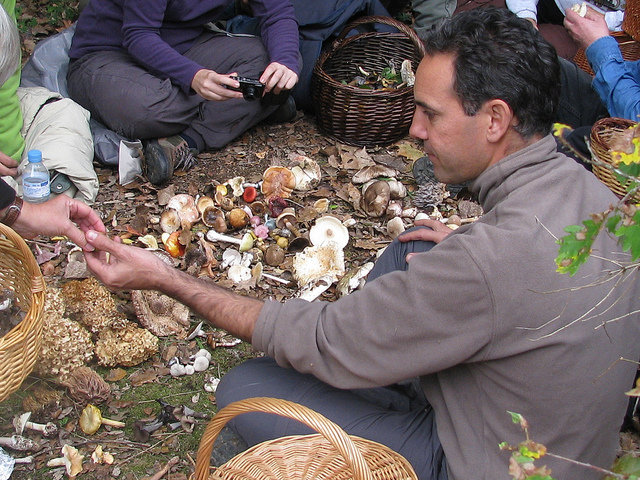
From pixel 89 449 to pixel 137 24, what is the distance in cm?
298

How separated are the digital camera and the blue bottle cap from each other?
4.72 feet

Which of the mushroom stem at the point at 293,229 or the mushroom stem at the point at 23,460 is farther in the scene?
the mushroom stem at the point at 293,229

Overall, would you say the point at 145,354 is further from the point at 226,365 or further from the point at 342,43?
the point at 342,43

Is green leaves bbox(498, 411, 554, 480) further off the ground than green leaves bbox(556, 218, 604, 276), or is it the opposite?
green leaves bbox(556, 218, 604, 276)

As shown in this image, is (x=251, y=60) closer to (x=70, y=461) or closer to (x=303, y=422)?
(x=70, y=461)

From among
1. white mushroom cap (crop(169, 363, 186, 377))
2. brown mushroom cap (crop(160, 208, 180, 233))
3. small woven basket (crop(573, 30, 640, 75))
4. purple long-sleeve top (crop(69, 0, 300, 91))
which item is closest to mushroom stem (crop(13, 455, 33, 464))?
white mushroom cap (crop(169, 363, 186, 377))

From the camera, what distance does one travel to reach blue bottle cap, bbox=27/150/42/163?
372 centimetres

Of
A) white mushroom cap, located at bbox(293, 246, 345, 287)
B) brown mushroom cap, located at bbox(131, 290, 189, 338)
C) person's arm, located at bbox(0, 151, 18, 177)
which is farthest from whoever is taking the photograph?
person's arm, located at bbox(0, 151, 18, 177)

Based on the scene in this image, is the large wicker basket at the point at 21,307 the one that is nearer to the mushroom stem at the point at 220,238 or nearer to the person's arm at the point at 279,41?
the mushroom stem at the point at 220,238

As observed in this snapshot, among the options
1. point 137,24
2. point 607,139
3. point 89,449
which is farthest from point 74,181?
point 607,139

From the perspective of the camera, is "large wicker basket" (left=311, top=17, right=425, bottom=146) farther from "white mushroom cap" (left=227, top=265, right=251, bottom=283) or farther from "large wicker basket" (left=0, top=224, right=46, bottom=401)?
"large wicker basket" (left=0, top=224, right=46, bottom=401)

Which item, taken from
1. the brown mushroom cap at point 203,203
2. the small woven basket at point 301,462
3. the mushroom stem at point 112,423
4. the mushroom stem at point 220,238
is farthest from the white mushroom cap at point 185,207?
the small woven basket at point 301,462

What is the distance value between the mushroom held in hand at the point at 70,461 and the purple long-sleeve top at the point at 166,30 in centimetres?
274

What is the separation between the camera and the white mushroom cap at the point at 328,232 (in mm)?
3959
